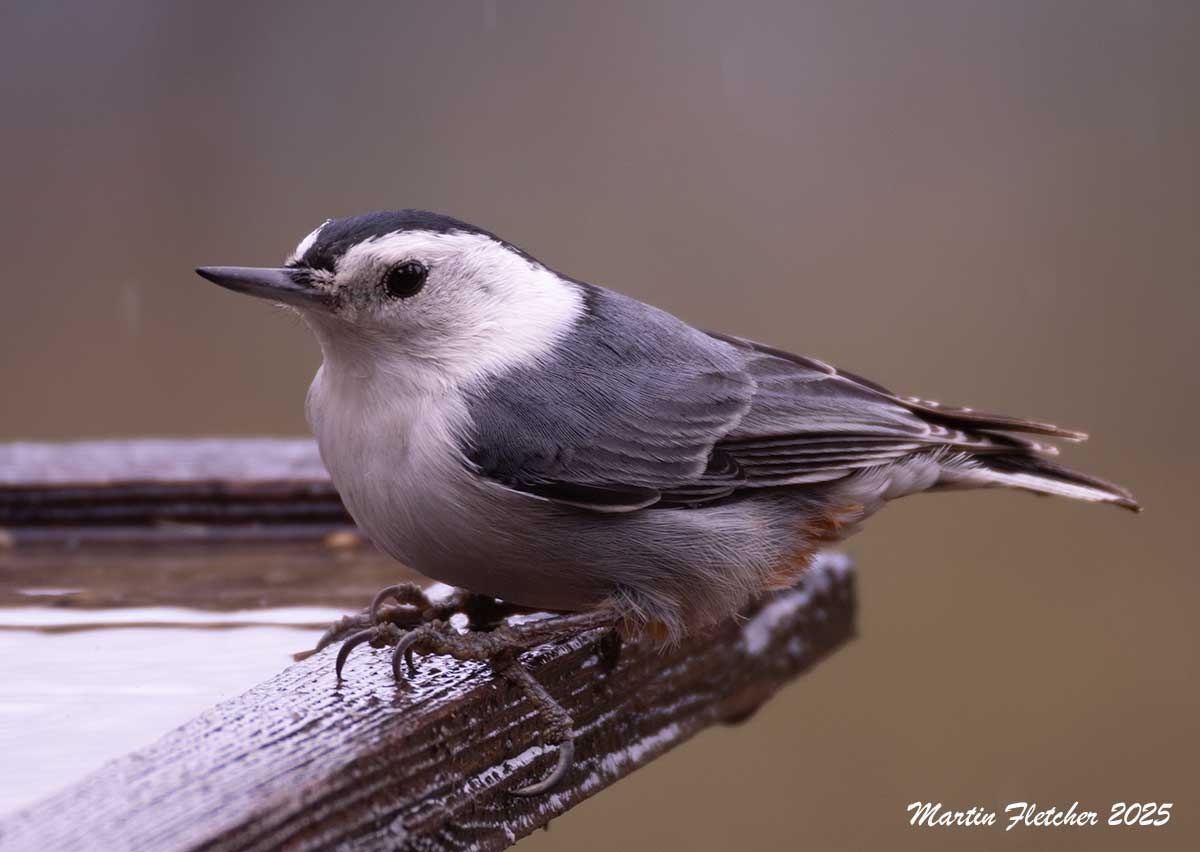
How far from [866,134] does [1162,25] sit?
131 centimetres

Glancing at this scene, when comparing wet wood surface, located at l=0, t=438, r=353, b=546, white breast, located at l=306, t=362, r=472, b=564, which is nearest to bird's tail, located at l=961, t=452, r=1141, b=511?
white breast, located at l=306, t=362, r=472, b=564

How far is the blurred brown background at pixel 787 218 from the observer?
5516 millimetres

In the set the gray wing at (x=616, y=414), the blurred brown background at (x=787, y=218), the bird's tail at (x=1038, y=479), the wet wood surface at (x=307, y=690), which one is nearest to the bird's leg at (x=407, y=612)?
the wet wood surface at (x=307, y=690)

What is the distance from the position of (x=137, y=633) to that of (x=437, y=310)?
640 millimetres

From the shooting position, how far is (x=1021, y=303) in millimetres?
5898

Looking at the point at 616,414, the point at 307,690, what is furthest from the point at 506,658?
the point at 616,414

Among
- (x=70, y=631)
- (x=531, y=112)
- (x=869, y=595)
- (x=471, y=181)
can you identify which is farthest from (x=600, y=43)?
(x=70, y=631)

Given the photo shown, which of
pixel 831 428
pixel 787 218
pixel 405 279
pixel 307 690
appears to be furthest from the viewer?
pixel 787 218

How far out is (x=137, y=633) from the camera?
2252mm

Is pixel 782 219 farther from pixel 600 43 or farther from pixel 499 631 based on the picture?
pixel 499 631

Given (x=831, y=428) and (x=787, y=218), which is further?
(x=787, y=218)

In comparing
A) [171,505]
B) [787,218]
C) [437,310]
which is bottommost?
[171,505]

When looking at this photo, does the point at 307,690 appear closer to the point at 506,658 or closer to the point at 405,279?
the point at 506,658

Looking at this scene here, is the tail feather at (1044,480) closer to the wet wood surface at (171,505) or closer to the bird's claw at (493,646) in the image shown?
the bird's claw at (493,646)
